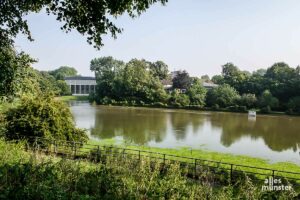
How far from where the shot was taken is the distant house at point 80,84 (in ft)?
396

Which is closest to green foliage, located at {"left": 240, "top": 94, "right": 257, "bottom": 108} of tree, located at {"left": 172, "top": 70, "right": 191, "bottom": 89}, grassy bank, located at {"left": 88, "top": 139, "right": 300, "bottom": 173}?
tree, located at {"left": 172, "top": 70, "right": 191, "bottom": 89}

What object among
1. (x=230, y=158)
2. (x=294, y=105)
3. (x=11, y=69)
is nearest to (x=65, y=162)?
(x=11, y=69)

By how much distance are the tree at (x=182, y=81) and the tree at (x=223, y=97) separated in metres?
13.9

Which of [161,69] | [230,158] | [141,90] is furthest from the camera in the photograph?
[161,69]

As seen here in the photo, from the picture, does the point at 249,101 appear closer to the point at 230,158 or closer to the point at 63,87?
the point at 230,158

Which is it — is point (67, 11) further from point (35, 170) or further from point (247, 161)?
point (247, 161)

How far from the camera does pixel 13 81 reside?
404 inches

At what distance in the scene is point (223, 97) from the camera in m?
64.5

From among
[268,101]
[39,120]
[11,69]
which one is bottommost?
[39,120]

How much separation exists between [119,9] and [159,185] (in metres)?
4.48

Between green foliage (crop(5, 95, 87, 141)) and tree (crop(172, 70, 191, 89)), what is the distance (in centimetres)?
6461

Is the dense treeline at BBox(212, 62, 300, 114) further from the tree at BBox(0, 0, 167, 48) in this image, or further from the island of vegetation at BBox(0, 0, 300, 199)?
the tree at BBox(0, 0, 167, 48)

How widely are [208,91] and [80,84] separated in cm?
6554

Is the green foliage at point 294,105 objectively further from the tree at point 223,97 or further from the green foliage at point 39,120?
the green foliage at point 39,120
